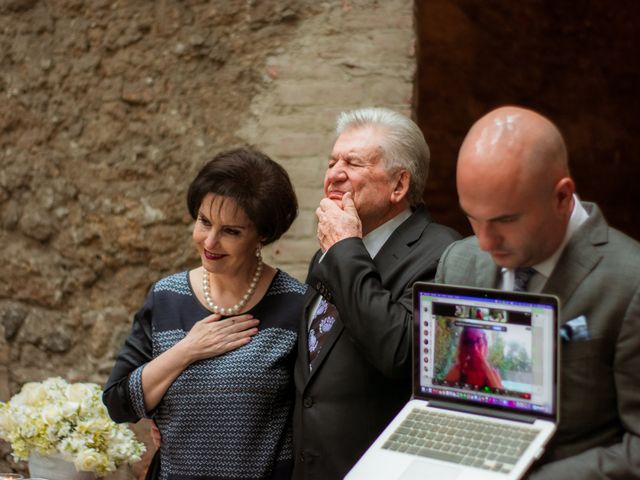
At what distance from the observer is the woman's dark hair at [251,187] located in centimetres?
264

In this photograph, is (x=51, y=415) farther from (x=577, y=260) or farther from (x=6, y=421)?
(x=577, y=260)

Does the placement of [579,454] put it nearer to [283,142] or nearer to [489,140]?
[489,140]

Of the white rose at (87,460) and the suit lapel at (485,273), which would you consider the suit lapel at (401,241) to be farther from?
the white rose at (87,460)

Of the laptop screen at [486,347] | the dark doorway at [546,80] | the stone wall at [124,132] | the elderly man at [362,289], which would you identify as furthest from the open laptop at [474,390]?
the dark doorway at [546,80]

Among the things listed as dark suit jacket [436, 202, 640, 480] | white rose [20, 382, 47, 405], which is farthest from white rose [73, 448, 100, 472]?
dark suit jacket [436, 202, 640, 480]

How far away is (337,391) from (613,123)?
15.8ft

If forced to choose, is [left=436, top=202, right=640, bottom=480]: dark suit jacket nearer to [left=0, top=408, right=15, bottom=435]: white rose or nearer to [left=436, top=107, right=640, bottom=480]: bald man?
[left=436, top=107, right=640, bottom=480]: bald man

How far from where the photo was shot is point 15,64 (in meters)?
4.00

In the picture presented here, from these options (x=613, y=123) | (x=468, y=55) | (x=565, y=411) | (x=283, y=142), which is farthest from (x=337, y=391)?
(x=613, y=123)

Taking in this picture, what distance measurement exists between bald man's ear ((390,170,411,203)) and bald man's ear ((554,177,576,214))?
725 mm

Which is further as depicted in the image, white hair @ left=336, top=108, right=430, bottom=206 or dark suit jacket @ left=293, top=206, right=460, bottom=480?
white hair @ left=336, top=108, right=430, bottom=206

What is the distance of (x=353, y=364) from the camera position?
2436mm

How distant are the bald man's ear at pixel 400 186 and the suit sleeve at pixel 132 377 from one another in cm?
74

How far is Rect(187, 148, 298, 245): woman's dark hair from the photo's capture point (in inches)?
104
